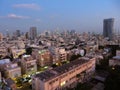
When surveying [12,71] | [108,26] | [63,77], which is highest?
[108,26]

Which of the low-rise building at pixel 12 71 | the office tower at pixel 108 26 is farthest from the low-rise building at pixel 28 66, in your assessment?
the office tower at pixel 108 26

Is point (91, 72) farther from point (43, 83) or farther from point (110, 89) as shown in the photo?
point (43, 83)

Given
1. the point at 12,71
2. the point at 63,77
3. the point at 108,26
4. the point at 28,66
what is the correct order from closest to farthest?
→ the point at 63,77, the point at 12,71, the point at 28,66, the point at 108,26

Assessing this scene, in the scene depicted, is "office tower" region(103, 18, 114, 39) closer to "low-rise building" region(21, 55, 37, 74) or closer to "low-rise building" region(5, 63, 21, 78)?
"low-rise building" region(21, 55, 37, 74)

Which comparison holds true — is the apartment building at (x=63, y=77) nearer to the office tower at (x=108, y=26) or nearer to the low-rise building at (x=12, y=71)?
the low-rise building at (x=12, y=71)

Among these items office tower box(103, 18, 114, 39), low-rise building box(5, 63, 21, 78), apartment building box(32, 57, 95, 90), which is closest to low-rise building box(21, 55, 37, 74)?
low-rise building box(5, 63, 21, 78)

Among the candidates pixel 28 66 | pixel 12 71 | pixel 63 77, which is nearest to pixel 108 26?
pixel 28 66

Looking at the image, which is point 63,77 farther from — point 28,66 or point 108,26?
point 108,26

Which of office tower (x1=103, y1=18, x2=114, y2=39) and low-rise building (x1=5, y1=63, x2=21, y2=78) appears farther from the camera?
office tower (x1=103, y1=18, x2=114, y2=39)

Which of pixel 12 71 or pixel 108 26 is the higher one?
pixel 108 26

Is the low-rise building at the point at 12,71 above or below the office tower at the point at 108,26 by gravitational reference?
below
